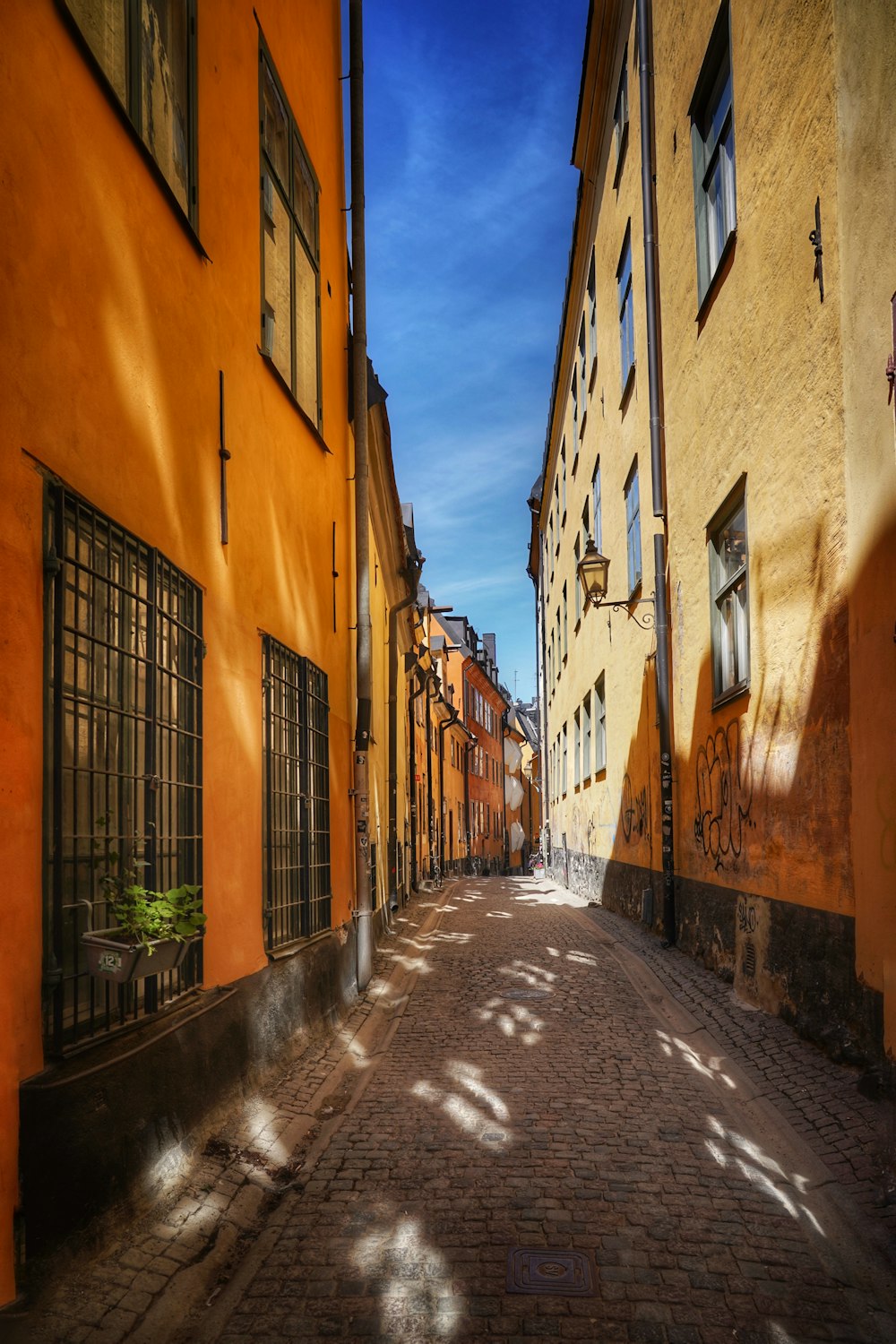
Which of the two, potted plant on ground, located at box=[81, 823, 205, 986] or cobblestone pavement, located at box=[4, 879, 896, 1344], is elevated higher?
potted plant on ground, located at box=[81, 823, 205, 986]

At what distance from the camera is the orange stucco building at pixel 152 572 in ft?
10.5

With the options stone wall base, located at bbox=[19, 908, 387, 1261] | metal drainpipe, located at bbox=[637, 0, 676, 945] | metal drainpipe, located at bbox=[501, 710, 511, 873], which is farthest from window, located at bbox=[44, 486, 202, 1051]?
metal drainpipe, located at bbox=[501, 710, 511, 873]

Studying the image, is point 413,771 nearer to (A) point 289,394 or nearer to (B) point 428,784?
(B) point 428,784

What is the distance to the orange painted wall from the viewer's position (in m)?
3.16

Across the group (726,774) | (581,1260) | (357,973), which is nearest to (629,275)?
(726,774)

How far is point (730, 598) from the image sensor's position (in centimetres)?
828

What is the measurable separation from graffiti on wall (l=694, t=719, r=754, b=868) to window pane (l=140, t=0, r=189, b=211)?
209 inches

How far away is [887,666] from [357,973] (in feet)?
17.9

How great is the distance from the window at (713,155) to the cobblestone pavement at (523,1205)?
611 centimetres

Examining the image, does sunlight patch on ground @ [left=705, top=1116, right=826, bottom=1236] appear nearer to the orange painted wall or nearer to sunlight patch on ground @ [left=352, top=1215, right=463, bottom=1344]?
sunlight patch on ground @ [left=352, top=1215, right=463, bottom=1344]

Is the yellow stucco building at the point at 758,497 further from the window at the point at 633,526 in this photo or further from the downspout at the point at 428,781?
the downspout at the point at 428,781

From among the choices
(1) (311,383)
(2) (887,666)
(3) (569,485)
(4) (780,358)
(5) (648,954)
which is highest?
(3) (569,485)

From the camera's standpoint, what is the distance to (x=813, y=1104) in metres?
4.79

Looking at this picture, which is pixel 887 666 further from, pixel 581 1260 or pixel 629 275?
pixel 629 275
